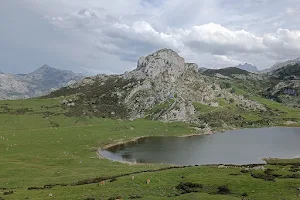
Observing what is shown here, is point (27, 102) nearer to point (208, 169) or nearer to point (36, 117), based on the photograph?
point (36, 117)

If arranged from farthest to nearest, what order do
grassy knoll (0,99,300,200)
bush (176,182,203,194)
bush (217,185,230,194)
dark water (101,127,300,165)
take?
dark water (101,127,300,165) → bush (176,182,203,194) → grassy knoll (0,99,300,200) → bush (217,185,230,194)

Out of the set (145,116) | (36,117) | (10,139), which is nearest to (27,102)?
(36,117)

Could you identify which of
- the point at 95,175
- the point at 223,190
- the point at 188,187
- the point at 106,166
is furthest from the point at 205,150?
the point at 223,190

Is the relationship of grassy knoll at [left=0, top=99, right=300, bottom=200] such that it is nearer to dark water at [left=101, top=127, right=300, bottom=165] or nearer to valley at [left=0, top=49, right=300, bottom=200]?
valley at [left=0, top=49, right=300, bottom=200]

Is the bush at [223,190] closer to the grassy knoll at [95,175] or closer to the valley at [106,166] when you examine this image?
the valley at [106,166]

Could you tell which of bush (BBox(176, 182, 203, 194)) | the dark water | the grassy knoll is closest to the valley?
bush (BBox(176, 182, 203, 194))

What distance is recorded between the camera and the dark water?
94.3 meters

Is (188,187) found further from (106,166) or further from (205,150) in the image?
(205,150)

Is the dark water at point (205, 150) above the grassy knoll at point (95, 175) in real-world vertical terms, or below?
below

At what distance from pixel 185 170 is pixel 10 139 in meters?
80.8

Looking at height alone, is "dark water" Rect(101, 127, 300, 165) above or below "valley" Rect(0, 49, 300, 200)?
below

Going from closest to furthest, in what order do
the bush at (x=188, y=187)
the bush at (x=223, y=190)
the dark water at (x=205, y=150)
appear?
1. the bush at (x=223, y=190)
2. the bush at (x=188, y=187)
3. the dark water at (x=205, y=150)

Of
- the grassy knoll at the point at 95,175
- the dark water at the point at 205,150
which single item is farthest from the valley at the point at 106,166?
the dark water at the point at 205,150

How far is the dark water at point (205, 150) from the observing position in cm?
9431
